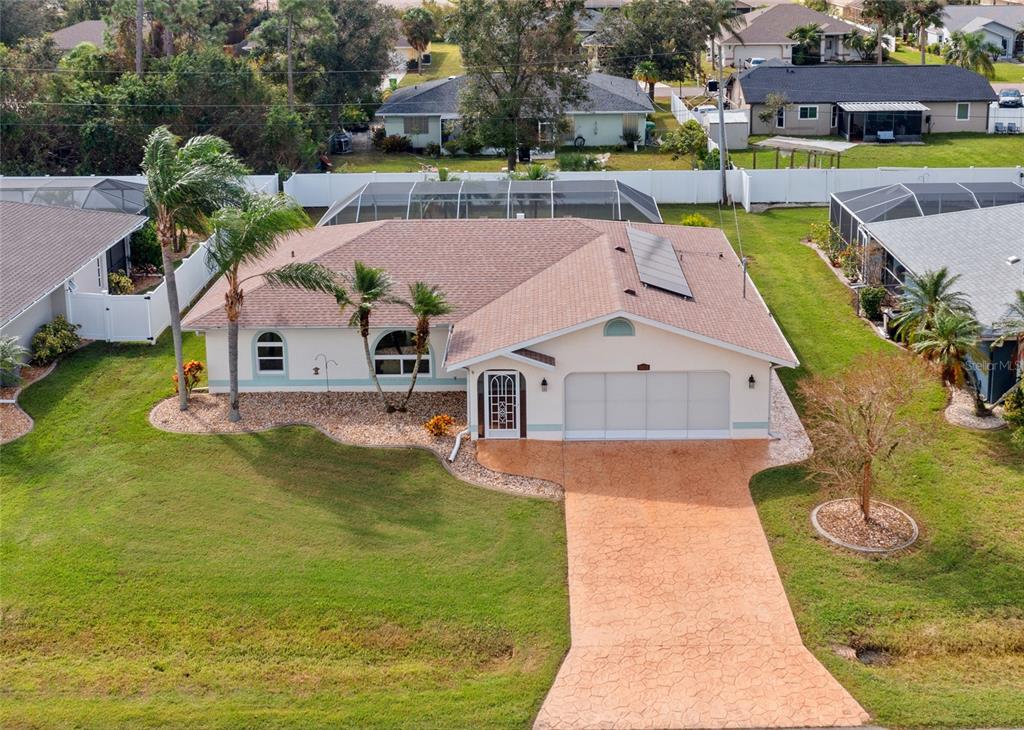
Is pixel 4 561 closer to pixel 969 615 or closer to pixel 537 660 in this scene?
pixel 537 660

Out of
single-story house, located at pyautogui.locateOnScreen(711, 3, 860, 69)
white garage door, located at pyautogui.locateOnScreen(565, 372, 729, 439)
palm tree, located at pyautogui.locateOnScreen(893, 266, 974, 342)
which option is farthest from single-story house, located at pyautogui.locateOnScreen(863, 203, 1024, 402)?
single-story house, located at pyautogui.locateOnScreen(711, 3, 860, 69)

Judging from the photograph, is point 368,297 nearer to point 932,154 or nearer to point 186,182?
point 186,182

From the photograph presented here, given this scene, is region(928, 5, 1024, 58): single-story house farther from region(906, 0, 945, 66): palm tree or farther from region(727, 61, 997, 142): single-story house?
region(727, 61, 997, 142): single-story house

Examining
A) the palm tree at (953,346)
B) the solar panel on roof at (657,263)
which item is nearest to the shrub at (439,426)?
the solar panel on roof at (657,263)

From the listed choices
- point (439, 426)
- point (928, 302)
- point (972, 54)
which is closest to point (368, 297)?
point (439, 426)

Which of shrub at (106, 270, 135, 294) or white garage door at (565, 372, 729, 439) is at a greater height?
shrub at (106, 270, 135, 294)

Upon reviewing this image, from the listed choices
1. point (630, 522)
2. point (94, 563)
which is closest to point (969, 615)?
point (630, 522)
